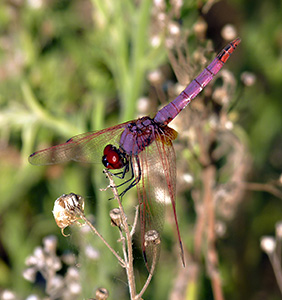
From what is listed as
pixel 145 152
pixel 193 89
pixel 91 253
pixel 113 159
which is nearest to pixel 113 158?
pixel 113 159

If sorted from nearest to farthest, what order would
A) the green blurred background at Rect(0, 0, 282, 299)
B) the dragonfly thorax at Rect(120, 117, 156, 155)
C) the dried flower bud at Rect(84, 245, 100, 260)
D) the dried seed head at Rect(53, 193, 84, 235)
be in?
the dried seed head at Rect(53, 193, 84, 235) → the dried flower bud at Rect(84, 245, 100, 260) → the dragonfly thorax at Rect(120, 117, 156, 155) → the green blurred background at Rect(0, 0, 282, 299)

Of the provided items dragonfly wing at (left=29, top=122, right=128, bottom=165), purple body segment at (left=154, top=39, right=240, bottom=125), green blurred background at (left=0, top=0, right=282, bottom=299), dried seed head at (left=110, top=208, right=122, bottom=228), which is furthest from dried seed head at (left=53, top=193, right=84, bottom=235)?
green blurred background at (left=0, top=0, right=282, bottom=299)

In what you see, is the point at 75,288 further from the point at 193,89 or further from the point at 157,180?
the point at 193,89

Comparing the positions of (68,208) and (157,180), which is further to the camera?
(157,180)

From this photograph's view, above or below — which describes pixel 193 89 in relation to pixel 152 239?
above

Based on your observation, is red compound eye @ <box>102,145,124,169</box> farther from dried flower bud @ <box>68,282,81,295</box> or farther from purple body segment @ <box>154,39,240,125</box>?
dried flower bud @ <box>68,282,81,295</box>

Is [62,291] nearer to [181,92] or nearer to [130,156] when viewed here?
[130,156]
